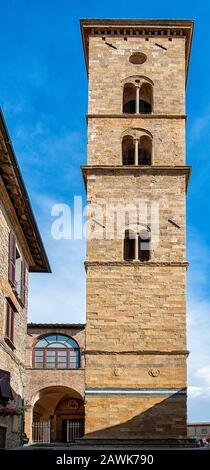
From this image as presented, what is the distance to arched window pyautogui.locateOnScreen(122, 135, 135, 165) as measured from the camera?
29.6 metres

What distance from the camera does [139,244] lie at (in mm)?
27594

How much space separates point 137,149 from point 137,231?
3573 mm

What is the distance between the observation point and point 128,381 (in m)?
25.4

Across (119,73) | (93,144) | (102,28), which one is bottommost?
(93,144)

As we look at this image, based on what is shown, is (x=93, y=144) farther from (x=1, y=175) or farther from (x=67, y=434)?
(x=67, y=434)

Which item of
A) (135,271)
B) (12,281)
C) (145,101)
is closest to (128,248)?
(135,271)

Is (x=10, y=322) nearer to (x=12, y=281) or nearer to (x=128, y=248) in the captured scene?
(x=12, y=281)

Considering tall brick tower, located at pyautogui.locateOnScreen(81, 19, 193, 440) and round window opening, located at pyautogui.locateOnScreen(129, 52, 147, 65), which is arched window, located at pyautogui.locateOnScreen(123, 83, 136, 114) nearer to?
tall brick tower, located at pyautogui.locateOnScreen(81, 19, 193, 440)

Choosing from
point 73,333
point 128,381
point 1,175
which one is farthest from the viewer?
point 73,333

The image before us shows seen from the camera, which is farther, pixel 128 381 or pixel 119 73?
pixel 119 73

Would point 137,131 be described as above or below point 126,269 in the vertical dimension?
above

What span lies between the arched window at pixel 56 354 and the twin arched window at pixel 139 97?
14.0 meters

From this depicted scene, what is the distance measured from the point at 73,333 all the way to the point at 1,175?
21.1 m
